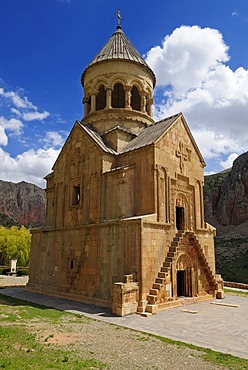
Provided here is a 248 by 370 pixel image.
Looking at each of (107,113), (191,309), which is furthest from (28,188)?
(191,309)

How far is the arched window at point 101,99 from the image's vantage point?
20975 millimetres

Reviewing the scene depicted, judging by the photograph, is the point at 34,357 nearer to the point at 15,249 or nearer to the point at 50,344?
the point at 50,344

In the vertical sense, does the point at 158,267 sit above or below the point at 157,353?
above

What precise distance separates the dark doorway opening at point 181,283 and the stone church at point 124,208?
5 centimetres

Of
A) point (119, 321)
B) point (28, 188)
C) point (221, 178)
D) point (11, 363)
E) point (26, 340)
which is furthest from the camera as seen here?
point (28, 188)

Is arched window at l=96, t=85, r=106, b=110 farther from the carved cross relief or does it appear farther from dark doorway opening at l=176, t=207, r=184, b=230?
dark doorway opening at l=176, t=207, r=184, b=230

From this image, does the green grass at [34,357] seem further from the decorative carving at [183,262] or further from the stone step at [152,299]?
the decorative carving at [183,262]

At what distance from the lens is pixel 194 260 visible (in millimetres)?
15859

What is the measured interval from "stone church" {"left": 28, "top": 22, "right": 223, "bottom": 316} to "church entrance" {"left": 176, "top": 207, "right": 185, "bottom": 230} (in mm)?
56

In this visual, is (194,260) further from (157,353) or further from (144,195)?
(157,353)

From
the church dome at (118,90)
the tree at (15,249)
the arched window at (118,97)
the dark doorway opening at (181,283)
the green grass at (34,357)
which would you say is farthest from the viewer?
the tree at (15,249)

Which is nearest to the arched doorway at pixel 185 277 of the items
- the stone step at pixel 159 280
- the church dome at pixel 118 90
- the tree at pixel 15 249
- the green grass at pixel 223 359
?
the stone step at pixel 159 280

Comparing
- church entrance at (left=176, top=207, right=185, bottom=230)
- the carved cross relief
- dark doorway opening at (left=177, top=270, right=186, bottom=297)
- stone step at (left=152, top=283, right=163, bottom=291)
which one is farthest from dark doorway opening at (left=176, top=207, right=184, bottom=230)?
stone step at (left=152, top=283, right=163, bottom=291)

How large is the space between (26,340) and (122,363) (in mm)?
3029
